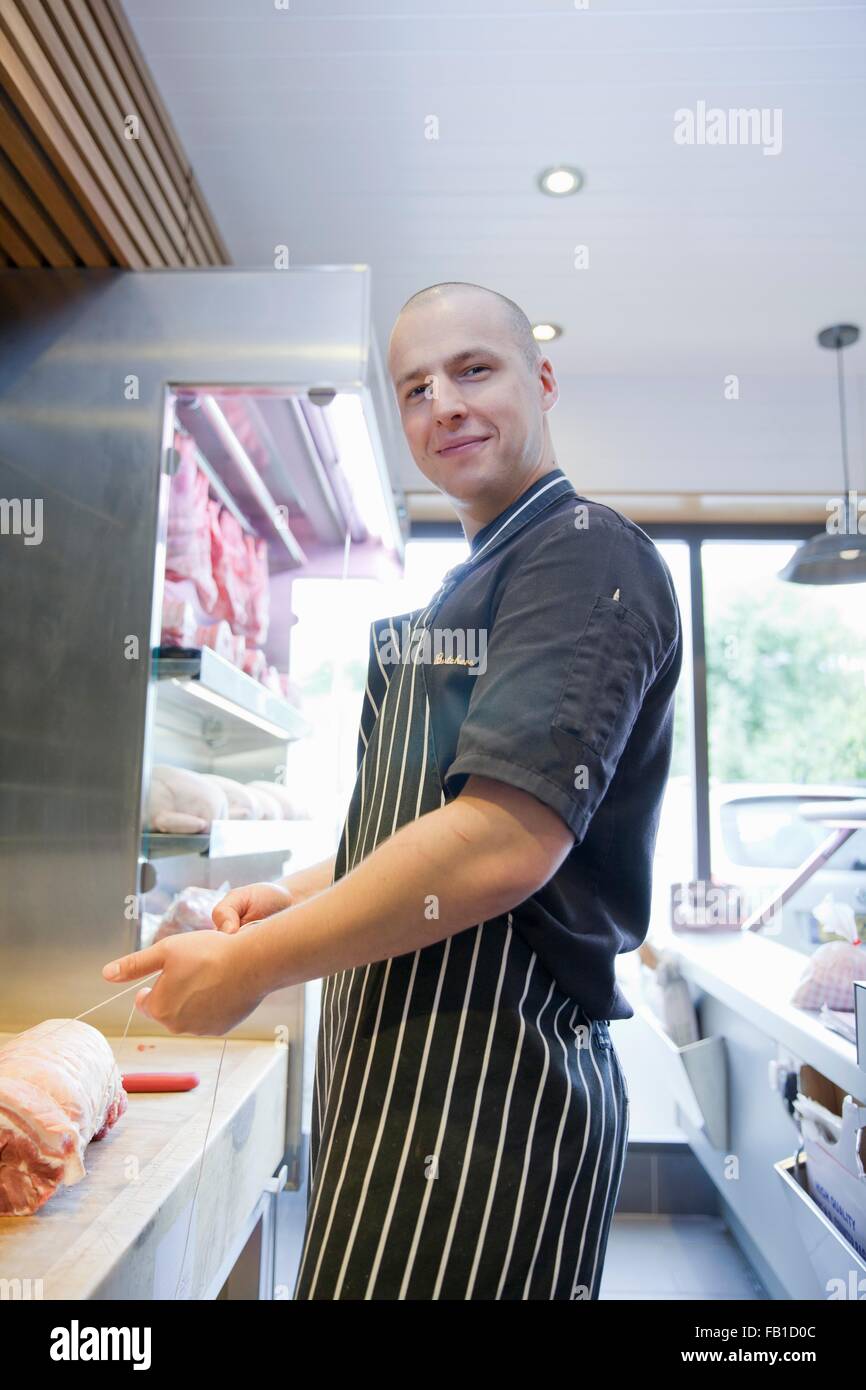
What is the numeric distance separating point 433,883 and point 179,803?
1026 millimetres

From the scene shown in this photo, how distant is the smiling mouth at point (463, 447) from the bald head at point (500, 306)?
12 cm

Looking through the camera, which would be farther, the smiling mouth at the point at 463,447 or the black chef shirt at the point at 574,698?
the smiling mouth at the point at 463,447

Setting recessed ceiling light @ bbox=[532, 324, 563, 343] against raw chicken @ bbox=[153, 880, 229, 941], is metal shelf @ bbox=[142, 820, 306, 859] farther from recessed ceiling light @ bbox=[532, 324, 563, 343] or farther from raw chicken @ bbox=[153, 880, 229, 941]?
recessed ceiling light @ bbox=[532, 324, 563, 343]

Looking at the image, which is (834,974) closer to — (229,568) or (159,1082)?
(159,1082)

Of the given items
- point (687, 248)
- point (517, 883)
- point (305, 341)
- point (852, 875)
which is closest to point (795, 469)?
point (687, 248)

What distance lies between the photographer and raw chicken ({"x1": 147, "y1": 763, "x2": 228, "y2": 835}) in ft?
5.30

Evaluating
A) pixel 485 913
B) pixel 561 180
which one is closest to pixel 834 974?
pixel 485 913

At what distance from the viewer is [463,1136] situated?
81 centimetres

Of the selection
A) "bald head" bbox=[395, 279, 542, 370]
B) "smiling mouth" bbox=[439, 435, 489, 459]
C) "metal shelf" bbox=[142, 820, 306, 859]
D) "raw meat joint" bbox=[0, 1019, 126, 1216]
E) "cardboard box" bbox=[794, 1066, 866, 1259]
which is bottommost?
"cardboard box" bbox=[794, 1066, 866, 1259]

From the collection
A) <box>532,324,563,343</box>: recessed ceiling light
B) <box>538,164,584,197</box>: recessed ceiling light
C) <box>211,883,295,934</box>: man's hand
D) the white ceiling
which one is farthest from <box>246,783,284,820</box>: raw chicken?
<box>532,324,563,343</box>: recessed ceiling light

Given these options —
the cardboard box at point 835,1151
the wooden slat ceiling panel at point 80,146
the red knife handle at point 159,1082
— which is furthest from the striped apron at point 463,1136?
the wooden slat ceiling panel at point 80,146

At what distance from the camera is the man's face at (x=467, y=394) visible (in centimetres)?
97

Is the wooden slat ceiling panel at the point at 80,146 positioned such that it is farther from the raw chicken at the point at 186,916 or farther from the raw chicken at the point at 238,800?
the raw chicken at the point at 186,916

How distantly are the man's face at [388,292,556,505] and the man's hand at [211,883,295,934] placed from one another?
19.0 inches
